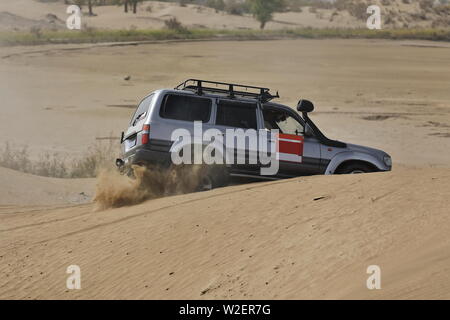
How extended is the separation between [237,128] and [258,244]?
4251 mm

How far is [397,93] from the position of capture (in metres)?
35.4

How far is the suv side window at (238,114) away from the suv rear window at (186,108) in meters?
0.24

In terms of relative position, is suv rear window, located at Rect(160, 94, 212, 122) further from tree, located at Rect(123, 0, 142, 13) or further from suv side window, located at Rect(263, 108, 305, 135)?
tree, located at Rect(123, 0, 142, 13)

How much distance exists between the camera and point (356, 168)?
47.5 ft

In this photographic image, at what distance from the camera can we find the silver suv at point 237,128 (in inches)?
540

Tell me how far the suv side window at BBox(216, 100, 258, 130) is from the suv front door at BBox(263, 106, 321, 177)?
0.22 m

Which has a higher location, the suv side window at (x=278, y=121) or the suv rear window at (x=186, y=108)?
the suv rear window at (x=186, y=108)

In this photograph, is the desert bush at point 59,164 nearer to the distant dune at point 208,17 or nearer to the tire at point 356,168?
the tire at point 356,168

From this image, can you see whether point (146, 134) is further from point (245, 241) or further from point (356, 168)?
point (245, 241)

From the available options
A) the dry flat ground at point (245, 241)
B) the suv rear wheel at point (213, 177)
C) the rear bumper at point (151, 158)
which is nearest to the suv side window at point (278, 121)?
→ the suv rear wheel at point (213, 177)

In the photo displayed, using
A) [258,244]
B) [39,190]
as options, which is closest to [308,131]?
[258,244]

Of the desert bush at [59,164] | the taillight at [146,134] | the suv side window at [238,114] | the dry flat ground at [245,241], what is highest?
the suv side window at [238,114]

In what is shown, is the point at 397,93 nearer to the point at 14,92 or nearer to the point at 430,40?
the point at 14,92

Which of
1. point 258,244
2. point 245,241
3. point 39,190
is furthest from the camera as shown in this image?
point 39,190
